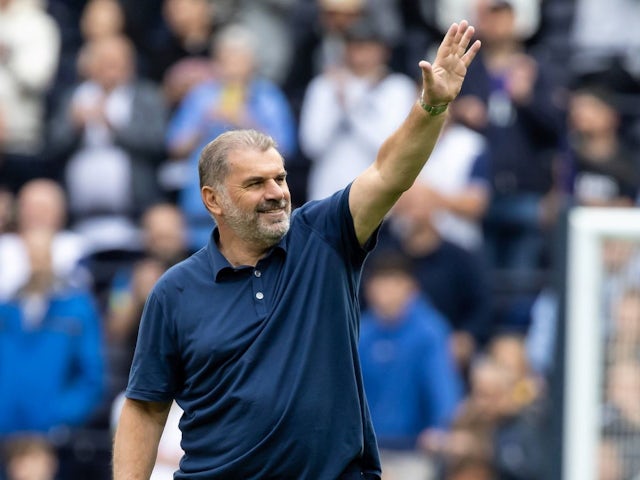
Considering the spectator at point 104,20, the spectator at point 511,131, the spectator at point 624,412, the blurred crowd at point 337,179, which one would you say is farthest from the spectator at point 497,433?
the spectator at point 104,20

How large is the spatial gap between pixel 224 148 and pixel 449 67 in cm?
77

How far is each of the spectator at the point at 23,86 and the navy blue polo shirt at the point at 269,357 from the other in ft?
21.6

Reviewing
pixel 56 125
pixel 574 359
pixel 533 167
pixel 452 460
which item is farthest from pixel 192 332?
pixel 56 125

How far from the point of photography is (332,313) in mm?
4559

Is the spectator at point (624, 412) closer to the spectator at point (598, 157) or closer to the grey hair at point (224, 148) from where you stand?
the spectator at point (598, 157)

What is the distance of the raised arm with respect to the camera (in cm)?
438

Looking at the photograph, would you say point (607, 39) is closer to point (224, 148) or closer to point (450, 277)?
point (450, 277)

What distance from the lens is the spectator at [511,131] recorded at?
9883mm

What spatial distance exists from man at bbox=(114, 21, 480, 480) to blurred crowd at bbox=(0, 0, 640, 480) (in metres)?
3.53

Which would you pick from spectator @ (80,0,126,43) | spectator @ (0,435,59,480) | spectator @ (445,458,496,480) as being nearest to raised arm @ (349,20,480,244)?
spectator @ (445,458,496,480)

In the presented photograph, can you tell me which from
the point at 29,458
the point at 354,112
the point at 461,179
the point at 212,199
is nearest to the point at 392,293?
the point at 461,179

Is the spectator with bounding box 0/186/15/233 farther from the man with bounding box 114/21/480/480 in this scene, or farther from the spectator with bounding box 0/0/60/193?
the man with bounding box 114/21/480/480

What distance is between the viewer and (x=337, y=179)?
996cm

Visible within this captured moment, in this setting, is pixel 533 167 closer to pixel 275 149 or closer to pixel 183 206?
pixel 183 206
